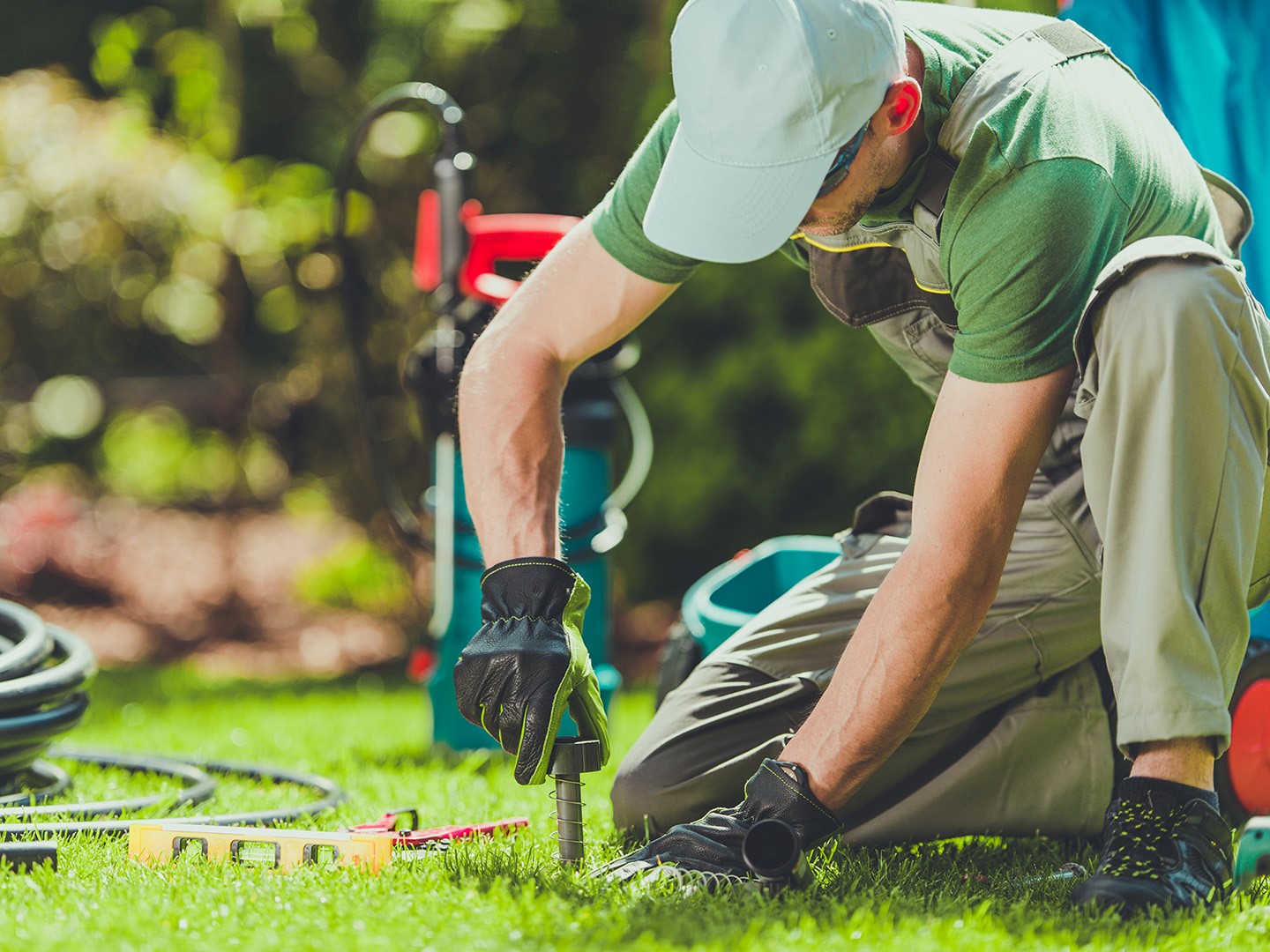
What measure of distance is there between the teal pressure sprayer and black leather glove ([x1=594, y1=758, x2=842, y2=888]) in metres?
1.46

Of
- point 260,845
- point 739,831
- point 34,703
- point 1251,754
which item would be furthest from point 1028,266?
point 34,703

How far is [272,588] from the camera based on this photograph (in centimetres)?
615

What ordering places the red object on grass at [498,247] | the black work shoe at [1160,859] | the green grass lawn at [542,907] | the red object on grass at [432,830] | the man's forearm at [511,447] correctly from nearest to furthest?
the green grass lawn at [542,907] → the black work shoe at [1160,859] → the red object on grass at [432,830] → the man's forearm at [511,447] → the red object on grass at [498,247]

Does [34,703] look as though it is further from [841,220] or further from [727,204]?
[841,220]

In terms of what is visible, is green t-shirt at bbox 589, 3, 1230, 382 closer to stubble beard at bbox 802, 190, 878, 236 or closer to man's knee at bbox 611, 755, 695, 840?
stubble beard at bbox 802, 190, 878, 236

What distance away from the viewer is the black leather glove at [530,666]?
197cm

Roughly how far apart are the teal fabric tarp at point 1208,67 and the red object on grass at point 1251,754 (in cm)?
116

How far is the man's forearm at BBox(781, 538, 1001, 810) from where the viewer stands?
188 centimetres

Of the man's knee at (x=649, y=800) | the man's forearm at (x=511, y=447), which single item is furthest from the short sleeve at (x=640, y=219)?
the man's knee at (x=649, y=800)

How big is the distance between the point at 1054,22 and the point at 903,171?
1.37ft

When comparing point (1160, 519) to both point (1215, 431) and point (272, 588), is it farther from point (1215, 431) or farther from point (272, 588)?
point (272, 588)

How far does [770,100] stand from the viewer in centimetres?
186

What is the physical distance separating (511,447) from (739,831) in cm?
76

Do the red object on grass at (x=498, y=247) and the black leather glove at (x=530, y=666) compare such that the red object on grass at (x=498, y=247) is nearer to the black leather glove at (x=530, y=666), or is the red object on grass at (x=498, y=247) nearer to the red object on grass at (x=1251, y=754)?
the black leather glove at (x=530, y=666)
